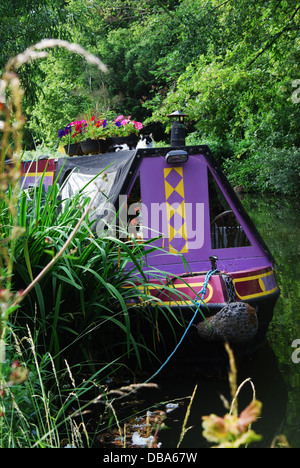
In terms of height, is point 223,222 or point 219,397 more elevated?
point 223,222

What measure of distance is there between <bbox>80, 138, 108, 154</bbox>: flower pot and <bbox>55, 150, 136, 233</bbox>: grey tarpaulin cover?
0.41 metres

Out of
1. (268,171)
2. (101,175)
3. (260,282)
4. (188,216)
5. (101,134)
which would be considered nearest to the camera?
(260,282)

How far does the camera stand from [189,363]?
440 centimetres

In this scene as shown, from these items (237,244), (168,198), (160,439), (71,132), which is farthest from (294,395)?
(71,132)

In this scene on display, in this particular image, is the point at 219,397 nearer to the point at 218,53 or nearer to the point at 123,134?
the point at 123,134

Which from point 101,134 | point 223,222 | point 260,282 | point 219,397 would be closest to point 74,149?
Result: point 101,134

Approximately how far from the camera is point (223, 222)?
517cm

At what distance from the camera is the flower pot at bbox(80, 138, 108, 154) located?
20.0 ft

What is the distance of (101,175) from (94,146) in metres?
1.06

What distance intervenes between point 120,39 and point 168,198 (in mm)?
28275

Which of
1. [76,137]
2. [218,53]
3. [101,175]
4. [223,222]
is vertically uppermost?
[218,53]

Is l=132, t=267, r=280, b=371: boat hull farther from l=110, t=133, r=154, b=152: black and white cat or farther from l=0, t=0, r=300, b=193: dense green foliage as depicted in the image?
l=0, t=0, r=300, b=193: dense green foliage

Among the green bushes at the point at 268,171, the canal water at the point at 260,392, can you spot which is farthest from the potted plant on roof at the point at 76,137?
the green bushes at the point at 268,171

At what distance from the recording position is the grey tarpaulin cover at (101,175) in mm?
4840
